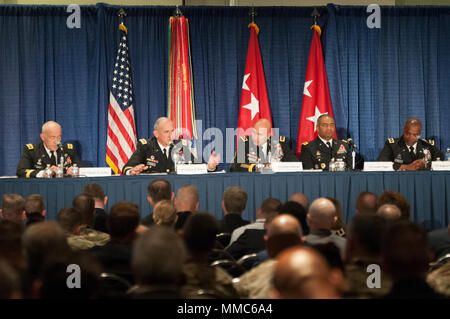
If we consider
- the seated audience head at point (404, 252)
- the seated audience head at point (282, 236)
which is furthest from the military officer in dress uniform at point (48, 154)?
the seated audience head at point (404, 252)

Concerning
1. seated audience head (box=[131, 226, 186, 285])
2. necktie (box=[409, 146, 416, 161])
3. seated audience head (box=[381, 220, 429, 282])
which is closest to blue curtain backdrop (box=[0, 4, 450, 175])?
necktie (box=[409, 146, 416, 161])

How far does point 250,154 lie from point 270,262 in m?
4.28

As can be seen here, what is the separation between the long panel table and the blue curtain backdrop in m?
2.12

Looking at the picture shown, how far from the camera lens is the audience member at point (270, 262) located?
8.23 feet

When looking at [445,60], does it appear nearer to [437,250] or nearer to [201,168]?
[201,168]

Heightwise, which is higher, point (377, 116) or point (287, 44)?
point (287, 44)

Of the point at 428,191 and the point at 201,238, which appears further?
the point at 428,191

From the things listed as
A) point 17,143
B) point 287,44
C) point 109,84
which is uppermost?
point 287,44

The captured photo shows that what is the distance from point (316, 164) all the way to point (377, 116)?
1.76 m

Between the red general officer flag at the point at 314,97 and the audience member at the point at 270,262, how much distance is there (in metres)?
5.29

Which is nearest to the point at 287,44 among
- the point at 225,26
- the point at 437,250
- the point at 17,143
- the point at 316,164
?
the point at 225,26

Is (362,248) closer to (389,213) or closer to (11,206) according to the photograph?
(389,213)

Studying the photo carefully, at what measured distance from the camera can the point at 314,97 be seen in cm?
789
